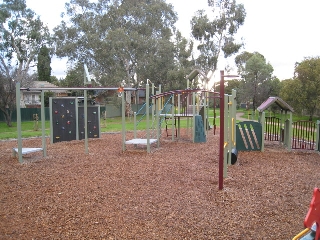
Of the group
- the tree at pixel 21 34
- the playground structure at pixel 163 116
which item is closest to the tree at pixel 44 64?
the tree at pixel 21 34

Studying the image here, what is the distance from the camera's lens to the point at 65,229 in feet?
12.6

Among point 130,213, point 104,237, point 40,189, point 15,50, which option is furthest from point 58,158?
point 15,50

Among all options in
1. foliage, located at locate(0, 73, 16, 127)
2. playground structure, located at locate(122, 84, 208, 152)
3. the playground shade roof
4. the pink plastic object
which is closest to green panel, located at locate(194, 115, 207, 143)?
playground structure, located at locate(122, 84, 208, 152)

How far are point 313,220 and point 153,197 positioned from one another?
261 cm

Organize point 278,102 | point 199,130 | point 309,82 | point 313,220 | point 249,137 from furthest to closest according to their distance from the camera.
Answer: point 309,82 → point 199,130 → point 278,102 → point 249,137 → point 313,220

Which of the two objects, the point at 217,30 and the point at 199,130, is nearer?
the point at 199,130

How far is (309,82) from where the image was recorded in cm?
2536

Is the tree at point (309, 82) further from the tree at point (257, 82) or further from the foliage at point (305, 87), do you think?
the tree at point (257, 82)

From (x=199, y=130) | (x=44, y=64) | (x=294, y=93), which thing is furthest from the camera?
(x=44, y=64)

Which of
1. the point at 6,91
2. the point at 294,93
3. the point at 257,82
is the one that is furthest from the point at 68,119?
the point at 257,82

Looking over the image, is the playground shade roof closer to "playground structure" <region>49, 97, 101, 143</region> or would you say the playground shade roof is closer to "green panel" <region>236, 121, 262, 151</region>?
"green panel" <region>236, 121, 262, 151</region>

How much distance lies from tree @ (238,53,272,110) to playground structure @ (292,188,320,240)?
3598 centimetres

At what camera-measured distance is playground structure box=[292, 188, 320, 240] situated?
3.02 metres

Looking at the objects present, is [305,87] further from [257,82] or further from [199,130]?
[199,130]
